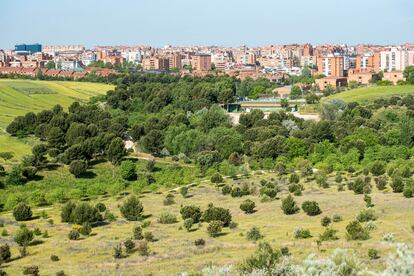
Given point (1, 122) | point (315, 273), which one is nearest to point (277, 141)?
point (1, 122)

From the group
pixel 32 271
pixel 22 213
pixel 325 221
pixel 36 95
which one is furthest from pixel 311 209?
pixel 36 95

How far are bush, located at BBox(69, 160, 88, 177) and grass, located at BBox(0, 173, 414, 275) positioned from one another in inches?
346

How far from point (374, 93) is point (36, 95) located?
162 ft

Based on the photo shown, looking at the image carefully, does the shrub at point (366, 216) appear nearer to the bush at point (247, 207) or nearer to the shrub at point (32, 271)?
the bush at point (247, 207)

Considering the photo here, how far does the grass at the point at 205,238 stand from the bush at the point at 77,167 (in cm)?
879

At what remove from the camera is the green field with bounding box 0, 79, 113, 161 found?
7489 cm

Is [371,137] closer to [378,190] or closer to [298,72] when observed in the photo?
[378,190]

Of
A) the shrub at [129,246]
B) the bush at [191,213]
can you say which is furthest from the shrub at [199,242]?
the bush at [191,213]

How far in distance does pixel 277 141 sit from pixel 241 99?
5205 centimetres

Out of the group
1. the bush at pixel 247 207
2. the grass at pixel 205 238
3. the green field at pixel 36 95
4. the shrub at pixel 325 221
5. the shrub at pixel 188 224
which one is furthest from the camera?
the green field at pixel 36 95

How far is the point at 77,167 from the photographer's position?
44188mm

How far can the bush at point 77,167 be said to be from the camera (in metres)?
44.2

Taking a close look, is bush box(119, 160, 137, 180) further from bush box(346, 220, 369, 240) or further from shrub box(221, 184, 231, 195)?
bush box(346, 220, 369, 240)

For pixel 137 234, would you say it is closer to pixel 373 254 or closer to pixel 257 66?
pixel 373 254
